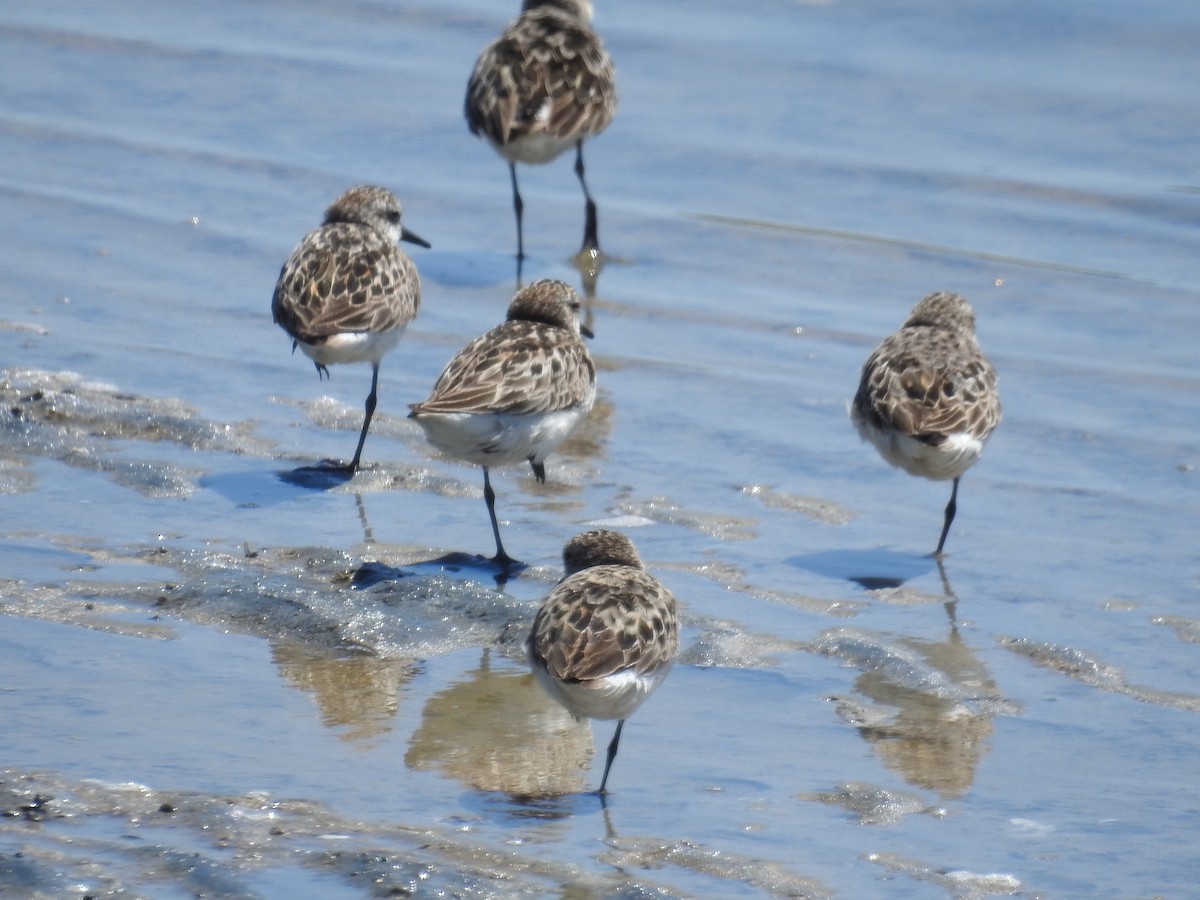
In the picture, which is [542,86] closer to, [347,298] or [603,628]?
[347,298]

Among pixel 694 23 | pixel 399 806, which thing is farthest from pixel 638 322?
pixel 694 23

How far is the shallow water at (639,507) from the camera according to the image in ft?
20.1

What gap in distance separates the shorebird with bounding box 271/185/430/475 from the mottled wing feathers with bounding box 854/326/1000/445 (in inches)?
96.9

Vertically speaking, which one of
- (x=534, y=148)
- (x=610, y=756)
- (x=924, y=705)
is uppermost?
(x=534, y=148)

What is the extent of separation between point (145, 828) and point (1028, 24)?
54.3ft

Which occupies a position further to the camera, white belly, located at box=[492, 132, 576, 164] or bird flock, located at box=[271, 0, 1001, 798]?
white belly, located at box=[492, 132, 576, 164]

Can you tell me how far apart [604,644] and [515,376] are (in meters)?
2.45

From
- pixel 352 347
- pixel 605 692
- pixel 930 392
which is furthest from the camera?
pixel 352 347

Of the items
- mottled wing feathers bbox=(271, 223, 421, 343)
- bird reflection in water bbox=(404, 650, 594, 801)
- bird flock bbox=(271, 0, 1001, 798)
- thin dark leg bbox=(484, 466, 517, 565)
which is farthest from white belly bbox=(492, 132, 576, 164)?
bird reflection in water bbox=(404, 650, 594, 801)

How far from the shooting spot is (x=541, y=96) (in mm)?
14391

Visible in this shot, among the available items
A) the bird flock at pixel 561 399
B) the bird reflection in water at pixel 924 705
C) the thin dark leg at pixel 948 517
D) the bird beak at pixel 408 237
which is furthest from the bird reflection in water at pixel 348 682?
the bird beak at pixel 408 237

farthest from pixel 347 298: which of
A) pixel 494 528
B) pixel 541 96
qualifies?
pixel 541 96

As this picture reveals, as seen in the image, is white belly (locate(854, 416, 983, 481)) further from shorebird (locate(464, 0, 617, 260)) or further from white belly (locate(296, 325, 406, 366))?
shorebird (locate(464, 0, 617, 260))

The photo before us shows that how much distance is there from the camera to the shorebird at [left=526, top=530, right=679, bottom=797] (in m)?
6.18
